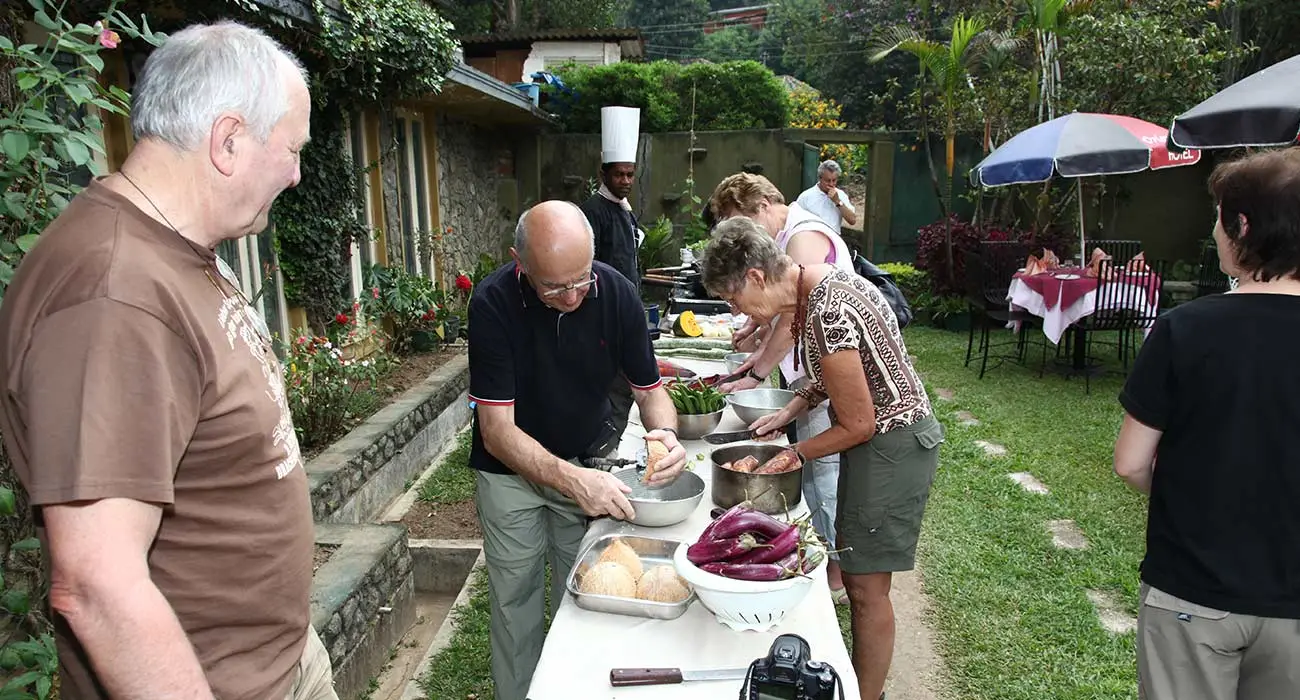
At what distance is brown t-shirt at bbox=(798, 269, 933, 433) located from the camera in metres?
2.32

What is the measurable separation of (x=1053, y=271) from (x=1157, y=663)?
6580 mm

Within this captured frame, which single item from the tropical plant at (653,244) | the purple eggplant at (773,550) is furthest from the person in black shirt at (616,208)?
the tropical plant at (653,244)

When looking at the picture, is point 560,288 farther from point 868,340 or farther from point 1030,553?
point 1030,553

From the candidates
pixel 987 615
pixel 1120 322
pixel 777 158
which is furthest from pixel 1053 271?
pixel 777 158

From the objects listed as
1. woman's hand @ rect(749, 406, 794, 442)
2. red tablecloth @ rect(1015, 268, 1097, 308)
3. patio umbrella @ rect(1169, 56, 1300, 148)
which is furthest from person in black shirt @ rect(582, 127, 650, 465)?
red tablecloth @ rect(1015, 268, 1097, 308)

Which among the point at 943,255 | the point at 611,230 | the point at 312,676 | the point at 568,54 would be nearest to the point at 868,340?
the point at 312,676

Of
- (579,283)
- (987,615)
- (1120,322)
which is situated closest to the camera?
(579,283)

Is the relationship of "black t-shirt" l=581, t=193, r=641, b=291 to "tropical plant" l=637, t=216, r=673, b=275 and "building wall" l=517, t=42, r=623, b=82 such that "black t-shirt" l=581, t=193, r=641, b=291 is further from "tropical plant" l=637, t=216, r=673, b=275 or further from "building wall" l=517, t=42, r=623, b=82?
"building wall" l=517, t=42, r=623, b=82

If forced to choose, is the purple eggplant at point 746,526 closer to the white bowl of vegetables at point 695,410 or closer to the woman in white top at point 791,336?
the white bowl of vegetables at point 695,410

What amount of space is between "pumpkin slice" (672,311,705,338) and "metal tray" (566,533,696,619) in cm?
329

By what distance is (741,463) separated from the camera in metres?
2.56

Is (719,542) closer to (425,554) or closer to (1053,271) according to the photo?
(425,554)

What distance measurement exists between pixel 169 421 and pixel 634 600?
110 centimetres

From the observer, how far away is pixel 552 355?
8.33 feet
